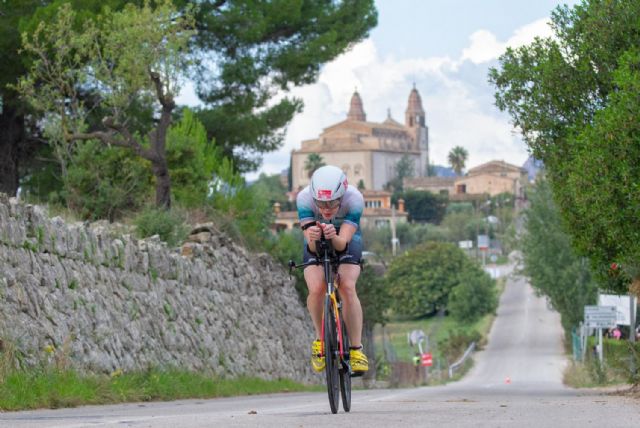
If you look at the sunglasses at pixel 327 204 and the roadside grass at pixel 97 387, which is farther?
the roadside grass at pixel 97 387

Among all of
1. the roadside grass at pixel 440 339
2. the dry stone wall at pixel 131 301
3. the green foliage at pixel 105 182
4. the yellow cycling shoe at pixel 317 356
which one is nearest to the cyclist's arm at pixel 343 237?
the yellow cycling shoe at pixel 317 356

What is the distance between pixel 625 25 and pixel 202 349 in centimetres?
883

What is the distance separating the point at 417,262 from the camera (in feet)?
392

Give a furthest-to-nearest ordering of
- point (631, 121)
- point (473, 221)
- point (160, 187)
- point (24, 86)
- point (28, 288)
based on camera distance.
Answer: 1. point (473, 221)
2. point (24, 86)
3. point (160, 187)
4. point (631, 121)
5. point (28, 288)

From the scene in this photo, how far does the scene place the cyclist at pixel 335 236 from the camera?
37.4 ft

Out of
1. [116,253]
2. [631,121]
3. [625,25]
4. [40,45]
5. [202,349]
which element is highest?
[40,45]

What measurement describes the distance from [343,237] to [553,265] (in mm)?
59767

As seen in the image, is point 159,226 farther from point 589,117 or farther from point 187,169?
point 589,117

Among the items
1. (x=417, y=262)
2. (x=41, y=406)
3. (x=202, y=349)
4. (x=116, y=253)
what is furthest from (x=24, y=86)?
(x=417, y=262)

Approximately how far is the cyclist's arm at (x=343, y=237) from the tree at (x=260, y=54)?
2594 centimetres

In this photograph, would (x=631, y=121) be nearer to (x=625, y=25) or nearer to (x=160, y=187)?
(x=625, y=25)

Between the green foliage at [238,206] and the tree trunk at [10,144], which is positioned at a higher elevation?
the tree trunk at [10,144]

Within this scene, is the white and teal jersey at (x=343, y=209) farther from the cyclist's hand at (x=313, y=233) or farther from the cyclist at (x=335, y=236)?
the cyclist's hand at (x=313, y=233)

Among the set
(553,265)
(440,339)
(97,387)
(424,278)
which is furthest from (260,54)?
(424,278)
